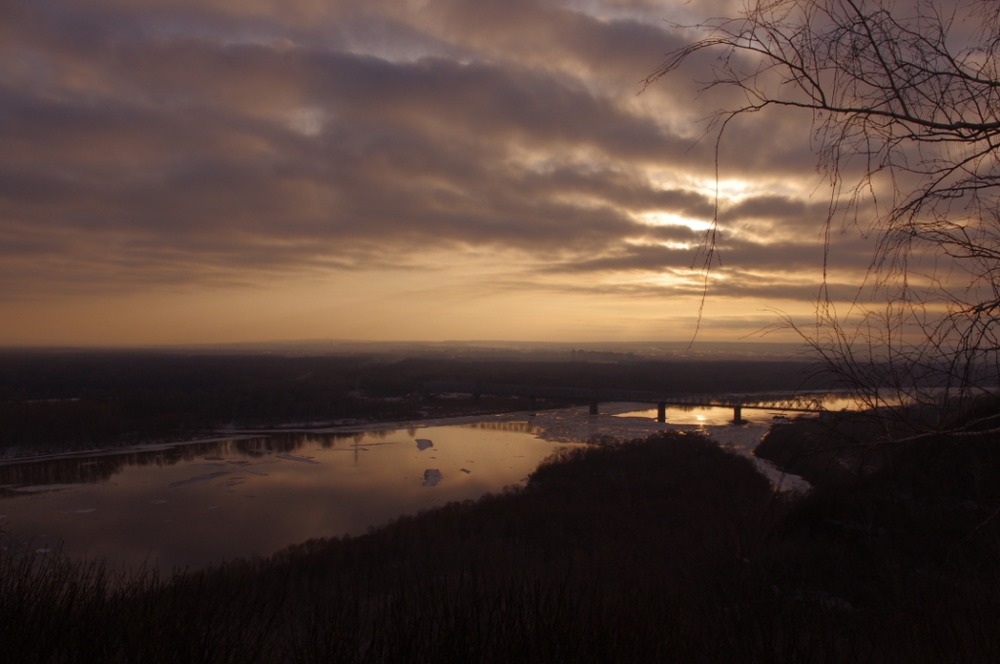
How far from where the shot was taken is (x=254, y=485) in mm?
22719

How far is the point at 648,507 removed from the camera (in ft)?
55.6

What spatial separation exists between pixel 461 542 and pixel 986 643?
11421 millimetres

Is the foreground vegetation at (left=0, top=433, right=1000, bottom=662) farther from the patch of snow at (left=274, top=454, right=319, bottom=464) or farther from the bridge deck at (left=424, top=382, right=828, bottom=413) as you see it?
the bridge deck at (left=424, top=382, right=828, bottom=413)

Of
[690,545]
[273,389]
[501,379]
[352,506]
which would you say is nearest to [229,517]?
[352,506]

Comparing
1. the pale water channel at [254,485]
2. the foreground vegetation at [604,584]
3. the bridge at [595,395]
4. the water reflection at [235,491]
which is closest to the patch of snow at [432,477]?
the water reflection at [235,491]

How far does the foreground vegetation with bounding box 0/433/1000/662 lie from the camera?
9.57ft

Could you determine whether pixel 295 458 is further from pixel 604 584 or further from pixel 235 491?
pixel 604 584

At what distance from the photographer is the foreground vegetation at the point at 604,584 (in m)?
2.92

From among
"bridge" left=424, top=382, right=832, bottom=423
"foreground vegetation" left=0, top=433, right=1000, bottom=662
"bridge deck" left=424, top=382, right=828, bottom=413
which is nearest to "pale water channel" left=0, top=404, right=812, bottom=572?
"foreground vegetation" left=0, top=433, right=1000, bottom=662

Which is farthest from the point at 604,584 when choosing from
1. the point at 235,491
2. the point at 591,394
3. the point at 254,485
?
the point at 591,394

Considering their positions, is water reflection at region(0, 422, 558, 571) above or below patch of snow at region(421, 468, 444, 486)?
below

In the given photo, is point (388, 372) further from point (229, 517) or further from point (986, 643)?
point (986, 643)

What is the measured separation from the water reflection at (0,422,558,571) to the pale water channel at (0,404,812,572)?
2.0 inches

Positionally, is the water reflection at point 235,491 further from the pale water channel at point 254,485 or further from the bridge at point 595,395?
the bridge at point 595,395
